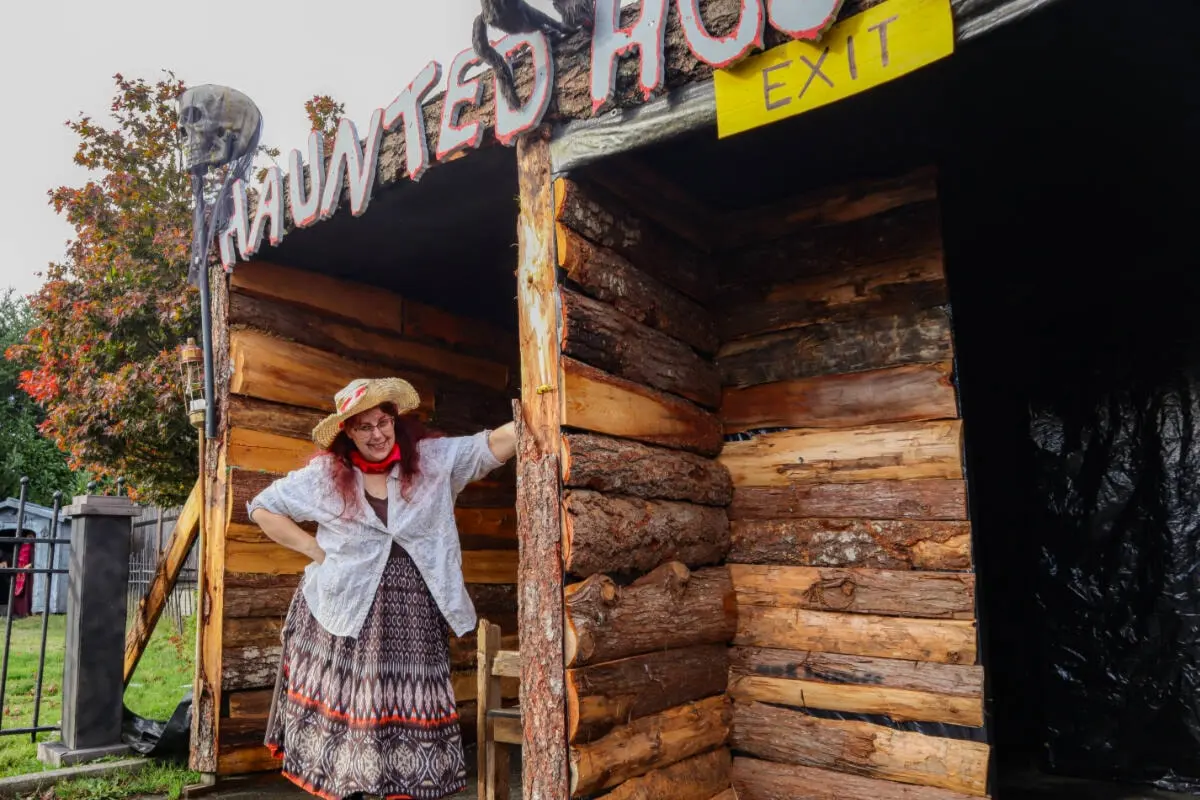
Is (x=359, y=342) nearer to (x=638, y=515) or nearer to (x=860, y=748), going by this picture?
(x=638, y=515)

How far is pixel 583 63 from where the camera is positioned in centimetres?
326

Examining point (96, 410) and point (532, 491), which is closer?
point (532, 491)

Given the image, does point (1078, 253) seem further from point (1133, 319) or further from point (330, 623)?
point (330, 623)

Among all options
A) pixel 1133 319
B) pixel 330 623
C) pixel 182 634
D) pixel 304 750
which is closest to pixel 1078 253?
pixel 1133 319

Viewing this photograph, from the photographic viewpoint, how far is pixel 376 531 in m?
3.64

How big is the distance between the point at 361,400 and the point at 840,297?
7.05ft

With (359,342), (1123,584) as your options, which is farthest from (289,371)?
(1123,584)

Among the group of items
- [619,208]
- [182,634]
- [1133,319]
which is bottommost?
[182,634]

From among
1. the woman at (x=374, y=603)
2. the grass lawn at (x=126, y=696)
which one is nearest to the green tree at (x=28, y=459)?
the grass lawn at (x=126, y=696)

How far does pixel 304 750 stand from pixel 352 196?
243 centimetres

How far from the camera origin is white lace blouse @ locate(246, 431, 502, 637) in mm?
3564

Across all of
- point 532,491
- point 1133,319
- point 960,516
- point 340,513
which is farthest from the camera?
point 1133,319

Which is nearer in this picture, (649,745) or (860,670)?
(649,745)

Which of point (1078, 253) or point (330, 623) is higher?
point (1078, 253)
